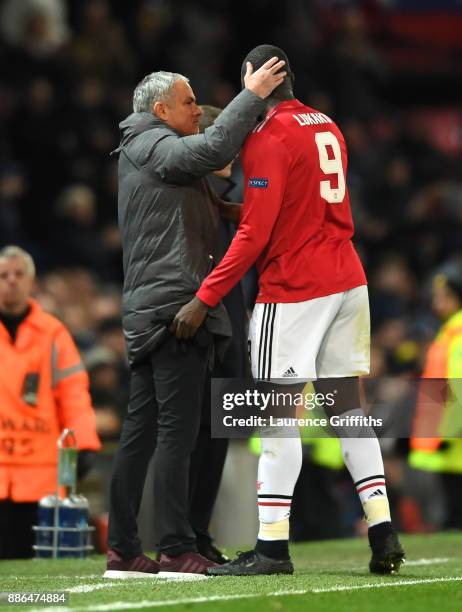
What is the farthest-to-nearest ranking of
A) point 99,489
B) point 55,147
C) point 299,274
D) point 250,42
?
point 250,42 < point 55,147 < point 99,489 < point 299,274

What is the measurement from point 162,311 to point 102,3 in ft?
32.1

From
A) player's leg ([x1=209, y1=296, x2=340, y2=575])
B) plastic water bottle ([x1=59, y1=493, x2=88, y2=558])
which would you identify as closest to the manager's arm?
player's leg ([x1=209, y1=296, x2=340, y2=575])

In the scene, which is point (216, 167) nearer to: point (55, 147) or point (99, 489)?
point (99, 489)

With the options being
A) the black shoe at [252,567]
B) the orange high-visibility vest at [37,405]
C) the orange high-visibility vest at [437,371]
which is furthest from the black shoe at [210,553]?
the orange high-visibility vest at [437,371]

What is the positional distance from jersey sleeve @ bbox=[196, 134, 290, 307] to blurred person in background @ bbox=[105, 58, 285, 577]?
12 centimetres

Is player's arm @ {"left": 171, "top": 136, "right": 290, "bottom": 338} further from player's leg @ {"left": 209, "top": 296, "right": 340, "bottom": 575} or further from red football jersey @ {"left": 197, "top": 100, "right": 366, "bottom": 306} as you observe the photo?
player's leg @ {"left": 209, "top": 296, "right": 340, "bottom": 575}

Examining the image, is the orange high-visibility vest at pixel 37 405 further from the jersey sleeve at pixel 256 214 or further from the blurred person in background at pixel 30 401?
the jersey sleeve at pixel 256 214

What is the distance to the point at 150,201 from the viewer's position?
6.67 m

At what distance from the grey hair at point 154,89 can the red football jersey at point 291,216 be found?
496mm

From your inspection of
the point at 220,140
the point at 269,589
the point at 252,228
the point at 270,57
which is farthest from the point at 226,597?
the point at 270,57

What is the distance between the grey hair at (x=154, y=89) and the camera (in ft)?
22.4

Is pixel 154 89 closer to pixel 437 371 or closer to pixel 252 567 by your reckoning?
pixel 252 567

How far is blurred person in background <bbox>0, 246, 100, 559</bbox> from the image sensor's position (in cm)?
863

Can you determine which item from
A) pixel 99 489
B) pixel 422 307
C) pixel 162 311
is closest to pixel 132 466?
pixel 162 311
